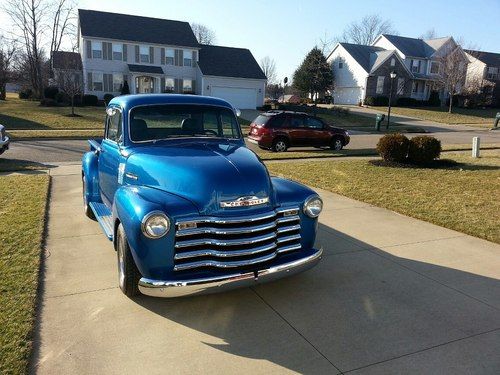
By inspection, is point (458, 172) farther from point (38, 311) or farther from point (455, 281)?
point (38, 311)

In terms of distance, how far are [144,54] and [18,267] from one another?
36.5 m

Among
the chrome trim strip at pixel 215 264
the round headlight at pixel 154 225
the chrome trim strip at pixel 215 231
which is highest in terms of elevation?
the round headlight at pixel 154 225

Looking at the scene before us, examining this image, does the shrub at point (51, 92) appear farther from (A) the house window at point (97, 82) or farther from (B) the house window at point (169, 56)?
(B) the house window at point (169, 56)

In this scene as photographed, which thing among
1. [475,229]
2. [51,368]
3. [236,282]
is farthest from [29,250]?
[475,229]

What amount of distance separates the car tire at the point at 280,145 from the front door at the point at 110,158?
1090 centimetres

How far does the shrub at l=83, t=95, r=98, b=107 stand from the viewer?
3422 centimetres

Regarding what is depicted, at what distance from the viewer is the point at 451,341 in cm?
347

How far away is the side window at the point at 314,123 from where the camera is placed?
17.1 meters

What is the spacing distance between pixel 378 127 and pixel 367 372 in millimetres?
26577

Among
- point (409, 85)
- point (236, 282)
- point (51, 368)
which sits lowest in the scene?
point (51, 368)

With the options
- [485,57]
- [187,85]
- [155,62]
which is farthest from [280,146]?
[485,57]

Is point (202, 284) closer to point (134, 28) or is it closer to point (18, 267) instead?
point (18, 267)

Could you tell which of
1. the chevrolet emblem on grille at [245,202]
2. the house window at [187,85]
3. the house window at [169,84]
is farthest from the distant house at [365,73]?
the chevrolet emblem on grille at [245,202]

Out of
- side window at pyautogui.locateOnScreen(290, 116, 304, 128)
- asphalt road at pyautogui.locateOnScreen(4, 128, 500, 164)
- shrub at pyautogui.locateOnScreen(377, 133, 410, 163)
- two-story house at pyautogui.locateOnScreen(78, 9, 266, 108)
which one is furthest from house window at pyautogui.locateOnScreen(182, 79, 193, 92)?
shrub at pyautogui.locateOnScreen(377, 133, 410, 163)
